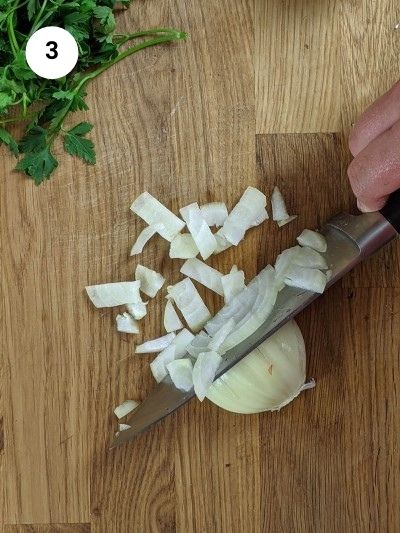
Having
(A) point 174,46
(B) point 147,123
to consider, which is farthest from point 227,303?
(A) point 174,46

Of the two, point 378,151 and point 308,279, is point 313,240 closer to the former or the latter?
point 308,279

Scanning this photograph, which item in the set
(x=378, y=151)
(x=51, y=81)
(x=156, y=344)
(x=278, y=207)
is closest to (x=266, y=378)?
(x=156, y=344)

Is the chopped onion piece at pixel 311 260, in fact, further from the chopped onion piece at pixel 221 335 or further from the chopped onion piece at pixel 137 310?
the chopped onion piece at pixel 137 310

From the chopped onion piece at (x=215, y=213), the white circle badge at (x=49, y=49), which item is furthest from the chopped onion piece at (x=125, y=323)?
the white circle badge at (x=49, y=49)

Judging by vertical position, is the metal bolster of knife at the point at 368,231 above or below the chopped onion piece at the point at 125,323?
above

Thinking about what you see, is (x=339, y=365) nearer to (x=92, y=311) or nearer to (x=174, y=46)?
(x=92, y=311)

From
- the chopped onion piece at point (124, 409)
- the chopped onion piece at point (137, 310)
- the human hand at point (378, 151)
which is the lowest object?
the chopped onion piece at point (124, 409)

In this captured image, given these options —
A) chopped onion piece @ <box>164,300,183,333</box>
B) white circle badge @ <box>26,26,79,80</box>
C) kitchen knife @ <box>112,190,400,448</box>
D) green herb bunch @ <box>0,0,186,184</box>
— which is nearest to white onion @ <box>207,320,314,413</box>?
kitchen knife @ <box>112,190,400,448</box>
